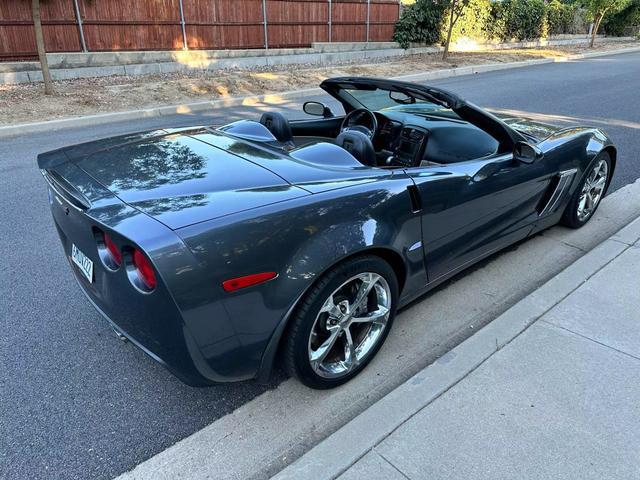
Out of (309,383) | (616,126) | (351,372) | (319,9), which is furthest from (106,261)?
(319,9)

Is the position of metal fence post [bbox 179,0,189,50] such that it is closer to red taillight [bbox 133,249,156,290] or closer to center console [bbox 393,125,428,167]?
center console [bbox 393,125,428,167]

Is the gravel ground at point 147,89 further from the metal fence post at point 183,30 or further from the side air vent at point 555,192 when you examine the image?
the side air vent at point 555,192

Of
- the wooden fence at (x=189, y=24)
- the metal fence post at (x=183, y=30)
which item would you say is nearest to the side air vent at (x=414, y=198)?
the wooden fence at (x=189, y=24)

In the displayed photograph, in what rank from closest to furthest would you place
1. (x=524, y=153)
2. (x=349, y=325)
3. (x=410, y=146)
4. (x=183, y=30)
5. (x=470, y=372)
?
(x=349, y=325) < (x=470, y=372) < (x=524, y=153) < (x=410, y=146) < (x=183, y=30)

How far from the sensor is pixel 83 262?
90.0 inches

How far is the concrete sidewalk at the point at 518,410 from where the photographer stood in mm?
2004

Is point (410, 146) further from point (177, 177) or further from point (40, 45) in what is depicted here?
point (40, 45)

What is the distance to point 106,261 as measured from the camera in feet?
6.63

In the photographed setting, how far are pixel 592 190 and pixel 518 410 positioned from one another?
2.60m

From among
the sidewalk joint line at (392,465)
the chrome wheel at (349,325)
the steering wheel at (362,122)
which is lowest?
the sidewalk joint line at (392,465)

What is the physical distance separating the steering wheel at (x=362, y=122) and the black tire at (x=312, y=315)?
145 centimetres

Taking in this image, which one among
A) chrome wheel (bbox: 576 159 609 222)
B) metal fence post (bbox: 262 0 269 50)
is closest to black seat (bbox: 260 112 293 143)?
chrome wheel (bbox: 576 159 609 222)

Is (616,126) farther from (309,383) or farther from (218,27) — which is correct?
(218,27)

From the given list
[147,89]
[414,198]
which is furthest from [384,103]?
[147,89]
